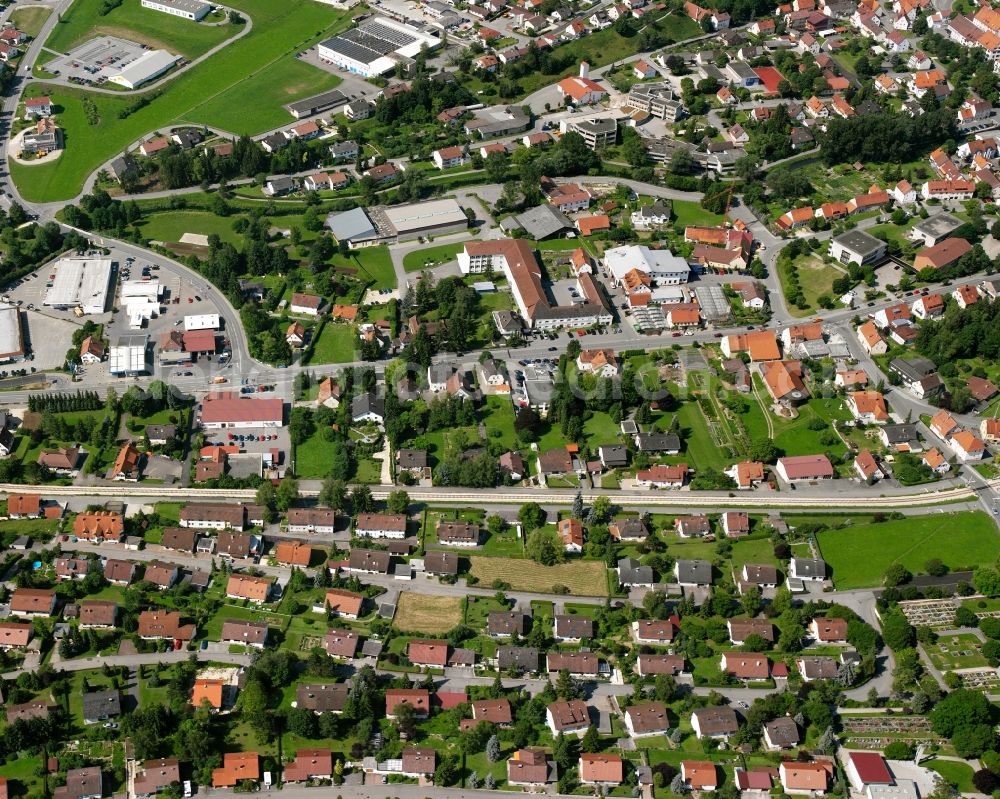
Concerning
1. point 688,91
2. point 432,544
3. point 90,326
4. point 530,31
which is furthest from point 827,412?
point 530,31

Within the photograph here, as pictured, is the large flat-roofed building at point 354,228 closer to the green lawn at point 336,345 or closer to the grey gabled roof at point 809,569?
the green lawn at point 336,345

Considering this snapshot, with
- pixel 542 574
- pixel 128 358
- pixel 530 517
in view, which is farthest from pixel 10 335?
pixel 542 574

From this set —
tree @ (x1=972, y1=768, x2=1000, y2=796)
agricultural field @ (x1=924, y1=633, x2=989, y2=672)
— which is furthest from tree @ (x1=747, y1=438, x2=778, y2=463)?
tree @ (x1=972, y1=768, x2=1000, y2=796)

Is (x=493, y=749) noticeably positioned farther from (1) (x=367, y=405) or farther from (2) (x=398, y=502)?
(1) (x=367, y=405)

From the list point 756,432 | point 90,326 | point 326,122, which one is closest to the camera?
point 756,432

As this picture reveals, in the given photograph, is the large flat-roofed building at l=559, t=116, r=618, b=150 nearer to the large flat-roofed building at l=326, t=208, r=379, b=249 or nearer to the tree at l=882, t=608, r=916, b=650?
the large flat-roofed building at l=326, t=208, r=379, b=249

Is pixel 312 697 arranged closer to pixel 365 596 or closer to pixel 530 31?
pixel 365 596

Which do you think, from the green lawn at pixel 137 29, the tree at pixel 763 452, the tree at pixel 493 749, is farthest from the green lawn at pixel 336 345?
the green lawn at pixel 137 29
